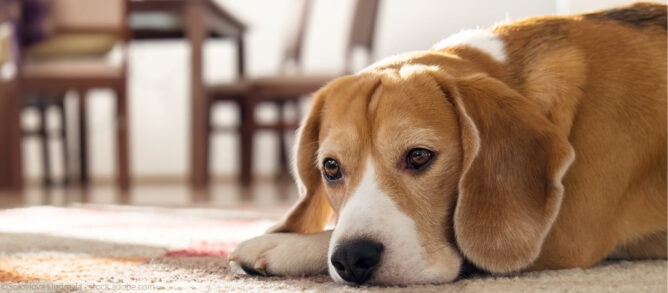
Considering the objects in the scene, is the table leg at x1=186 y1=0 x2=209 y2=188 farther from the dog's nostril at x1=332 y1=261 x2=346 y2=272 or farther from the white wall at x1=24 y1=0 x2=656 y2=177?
the dog's nostril at x1=332 y1=261 x2=346 y2=272

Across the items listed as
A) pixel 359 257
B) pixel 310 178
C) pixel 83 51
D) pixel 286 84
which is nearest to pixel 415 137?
pixel 359 257

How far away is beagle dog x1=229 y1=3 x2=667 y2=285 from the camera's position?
1.46 meters

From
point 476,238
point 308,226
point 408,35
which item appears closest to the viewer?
point 476,238

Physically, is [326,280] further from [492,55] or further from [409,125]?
[492,55]

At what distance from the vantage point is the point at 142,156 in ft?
29.4

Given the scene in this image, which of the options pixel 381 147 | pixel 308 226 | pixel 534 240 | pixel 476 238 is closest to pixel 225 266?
pixel 308 226

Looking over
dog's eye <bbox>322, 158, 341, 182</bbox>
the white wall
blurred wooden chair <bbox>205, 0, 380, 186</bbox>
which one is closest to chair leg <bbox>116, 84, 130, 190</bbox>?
blurred wooden chair <bbox>205, 0, 380, 186</bbox>

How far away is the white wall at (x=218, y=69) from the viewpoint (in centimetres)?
881

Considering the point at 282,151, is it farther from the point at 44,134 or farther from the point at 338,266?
the point at 338,266

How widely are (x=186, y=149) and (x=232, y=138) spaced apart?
1.91ft

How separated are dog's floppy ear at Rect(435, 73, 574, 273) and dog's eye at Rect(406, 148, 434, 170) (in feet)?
0.26

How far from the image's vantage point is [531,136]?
1502mm

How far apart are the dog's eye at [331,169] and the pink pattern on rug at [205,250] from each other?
421mm

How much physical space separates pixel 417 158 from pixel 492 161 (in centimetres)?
15
